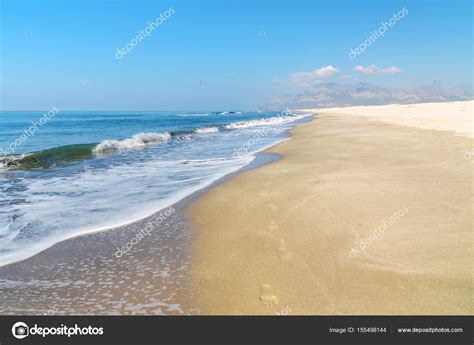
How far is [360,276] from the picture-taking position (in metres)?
4.41

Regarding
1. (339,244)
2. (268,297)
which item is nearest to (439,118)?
(339,244)

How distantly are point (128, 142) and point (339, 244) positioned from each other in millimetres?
24325

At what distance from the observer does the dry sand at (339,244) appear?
3.94 meters

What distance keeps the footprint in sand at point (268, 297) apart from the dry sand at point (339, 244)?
13mm

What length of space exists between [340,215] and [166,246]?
360 centimetres

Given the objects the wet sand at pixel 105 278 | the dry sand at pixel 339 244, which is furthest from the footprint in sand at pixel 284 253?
the wet sand at pixel 105 278

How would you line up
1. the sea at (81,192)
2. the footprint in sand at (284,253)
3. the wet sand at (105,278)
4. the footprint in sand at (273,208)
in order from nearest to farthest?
1. the wet sand at (105,278)
2. the footprint in sand at (284,253)
3. the sea at (81,192)
4. the footprint in sand at (273,208)

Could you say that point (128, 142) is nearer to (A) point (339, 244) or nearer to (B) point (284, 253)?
(B) point (284, 253)

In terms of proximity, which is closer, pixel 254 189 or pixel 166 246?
pixel 166 246

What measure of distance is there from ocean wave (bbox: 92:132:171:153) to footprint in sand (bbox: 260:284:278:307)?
21.8 meters

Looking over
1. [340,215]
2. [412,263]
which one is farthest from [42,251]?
[412,263]

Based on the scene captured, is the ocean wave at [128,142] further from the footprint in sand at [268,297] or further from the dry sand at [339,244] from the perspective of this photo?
the footprint in sand at [268,297]

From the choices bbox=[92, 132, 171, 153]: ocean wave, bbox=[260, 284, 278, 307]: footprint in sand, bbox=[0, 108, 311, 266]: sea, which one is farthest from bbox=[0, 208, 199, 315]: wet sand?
bbox=[92, 132, 171, 153]: ocean wave
